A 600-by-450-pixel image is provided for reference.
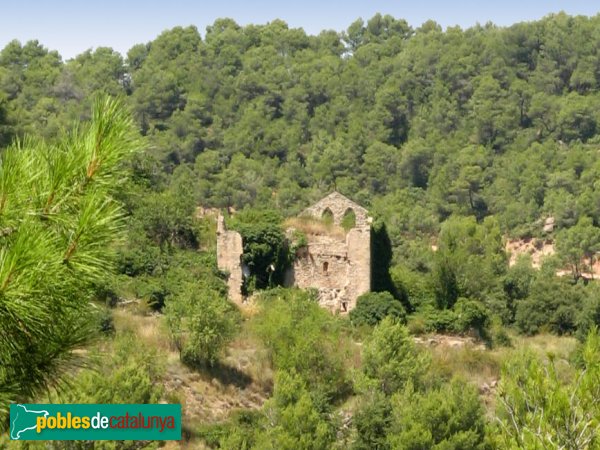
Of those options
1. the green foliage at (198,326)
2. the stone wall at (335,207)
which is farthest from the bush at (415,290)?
the green foliage at (198,326)

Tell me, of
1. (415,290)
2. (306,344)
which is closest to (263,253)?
(306,344)

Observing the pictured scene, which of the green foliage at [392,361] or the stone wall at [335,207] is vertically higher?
the stone wall at [335,207]

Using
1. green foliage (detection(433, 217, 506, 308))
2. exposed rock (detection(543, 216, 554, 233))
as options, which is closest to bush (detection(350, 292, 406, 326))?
green foliage (detection(433, 217, 506, 308))

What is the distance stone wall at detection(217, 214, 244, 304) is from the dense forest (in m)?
0.42

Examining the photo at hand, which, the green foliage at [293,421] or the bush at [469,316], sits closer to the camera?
the green foliage at [293,421]

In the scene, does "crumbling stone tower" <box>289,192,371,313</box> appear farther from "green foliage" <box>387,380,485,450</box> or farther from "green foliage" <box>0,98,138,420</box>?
"green foliage" <box>0,98,138,420</box>

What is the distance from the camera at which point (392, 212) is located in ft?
177

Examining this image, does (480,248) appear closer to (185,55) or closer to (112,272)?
(185,55)

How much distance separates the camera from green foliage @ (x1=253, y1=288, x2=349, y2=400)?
918 inches

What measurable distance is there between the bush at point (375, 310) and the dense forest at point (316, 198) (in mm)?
55

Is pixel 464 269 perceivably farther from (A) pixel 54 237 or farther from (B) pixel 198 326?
(A) pixel 54 237

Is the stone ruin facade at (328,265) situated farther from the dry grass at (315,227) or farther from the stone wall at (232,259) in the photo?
the dry grass at (315,227)

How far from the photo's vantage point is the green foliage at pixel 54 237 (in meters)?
4.68

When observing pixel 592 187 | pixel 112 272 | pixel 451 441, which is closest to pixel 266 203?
pixel 592 187
